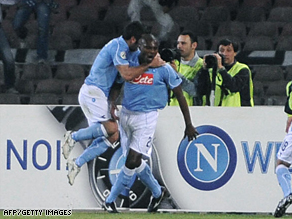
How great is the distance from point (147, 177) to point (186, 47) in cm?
157

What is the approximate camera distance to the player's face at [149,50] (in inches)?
310

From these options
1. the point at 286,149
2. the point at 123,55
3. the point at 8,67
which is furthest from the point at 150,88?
the point at 8,67

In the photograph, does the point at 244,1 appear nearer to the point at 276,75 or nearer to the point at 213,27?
the point at 213,27

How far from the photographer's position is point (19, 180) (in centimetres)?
838

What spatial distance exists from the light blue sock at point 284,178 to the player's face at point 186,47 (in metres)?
1.60

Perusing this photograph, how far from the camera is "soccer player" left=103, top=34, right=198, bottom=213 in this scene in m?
8.07

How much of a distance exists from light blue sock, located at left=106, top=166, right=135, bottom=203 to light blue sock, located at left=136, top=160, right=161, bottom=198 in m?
0.10

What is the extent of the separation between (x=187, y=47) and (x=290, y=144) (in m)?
1.62

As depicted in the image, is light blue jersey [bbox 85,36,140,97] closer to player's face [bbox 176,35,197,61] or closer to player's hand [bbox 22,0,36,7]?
player's face [bbox 176,35,197,61]

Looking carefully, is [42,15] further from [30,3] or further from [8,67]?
[8,67]

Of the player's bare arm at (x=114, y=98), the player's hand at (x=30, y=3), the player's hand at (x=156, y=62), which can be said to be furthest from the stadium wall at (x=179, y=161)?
the player's hand at (x=30, y=3)

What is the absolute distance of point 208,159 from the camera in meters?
8.43

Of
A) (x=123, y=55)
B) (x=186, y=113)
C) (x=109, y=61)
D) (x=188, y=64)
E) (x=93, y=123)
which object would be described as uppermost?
(x=123, y=55)

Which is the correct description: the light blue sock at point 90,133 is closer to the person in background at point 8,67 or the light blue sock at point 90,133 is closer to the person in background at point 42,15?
the person in background at point 8,67
